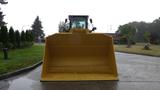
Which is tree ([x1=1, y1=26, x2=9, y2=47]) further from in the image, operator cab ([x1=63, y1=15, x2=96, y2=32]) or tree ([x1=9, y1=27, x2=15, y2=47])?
operator cab ([x1=63, y1=15, x2=96, y2=32])

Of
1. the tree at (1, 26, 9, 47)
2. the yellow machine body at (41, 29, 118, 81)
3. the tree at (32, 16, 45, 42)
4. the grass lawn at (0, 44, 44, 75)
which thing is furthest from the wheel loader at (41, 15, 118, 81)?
the tree at (32, 16, 45, 42)

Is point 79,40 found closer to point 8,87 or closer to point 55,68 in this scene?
point 55,68

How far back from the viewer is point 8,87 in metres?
10.2

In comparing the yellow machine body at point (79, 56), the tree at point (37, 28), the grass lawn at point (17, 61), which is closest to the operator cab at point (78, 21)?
the grass lawn at point (17, 61)

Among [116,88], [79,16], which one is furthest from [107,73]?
[79,16]

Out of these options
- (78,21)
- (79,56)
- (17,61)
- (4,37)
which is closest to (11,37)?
(4,37)

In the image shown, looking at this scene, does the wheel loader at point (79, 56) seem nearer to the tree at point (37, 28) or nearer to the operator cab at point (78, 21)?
the operator cab at point (78, 21)

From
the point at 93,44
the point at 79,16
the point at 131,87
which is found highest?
the point at 79,16

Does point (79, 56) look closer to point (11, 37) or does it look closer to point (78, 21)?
point (78, 21)

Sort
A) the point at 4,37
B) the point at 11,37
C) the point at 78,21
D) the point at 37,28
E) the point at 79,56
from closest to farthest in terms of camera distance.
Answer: the point at 79,56 < the point at 78,21 < the point at 4,37 < the point at 11,37 < the point at 37,28

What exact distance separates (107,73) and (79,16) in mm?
9671

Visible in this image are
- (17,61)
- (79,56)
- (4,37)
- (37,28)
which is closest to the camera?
(79,56)

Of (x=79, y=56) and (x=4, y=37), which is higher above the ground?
(x=4, y=37)

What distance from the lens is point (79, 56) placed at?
12.6 m
